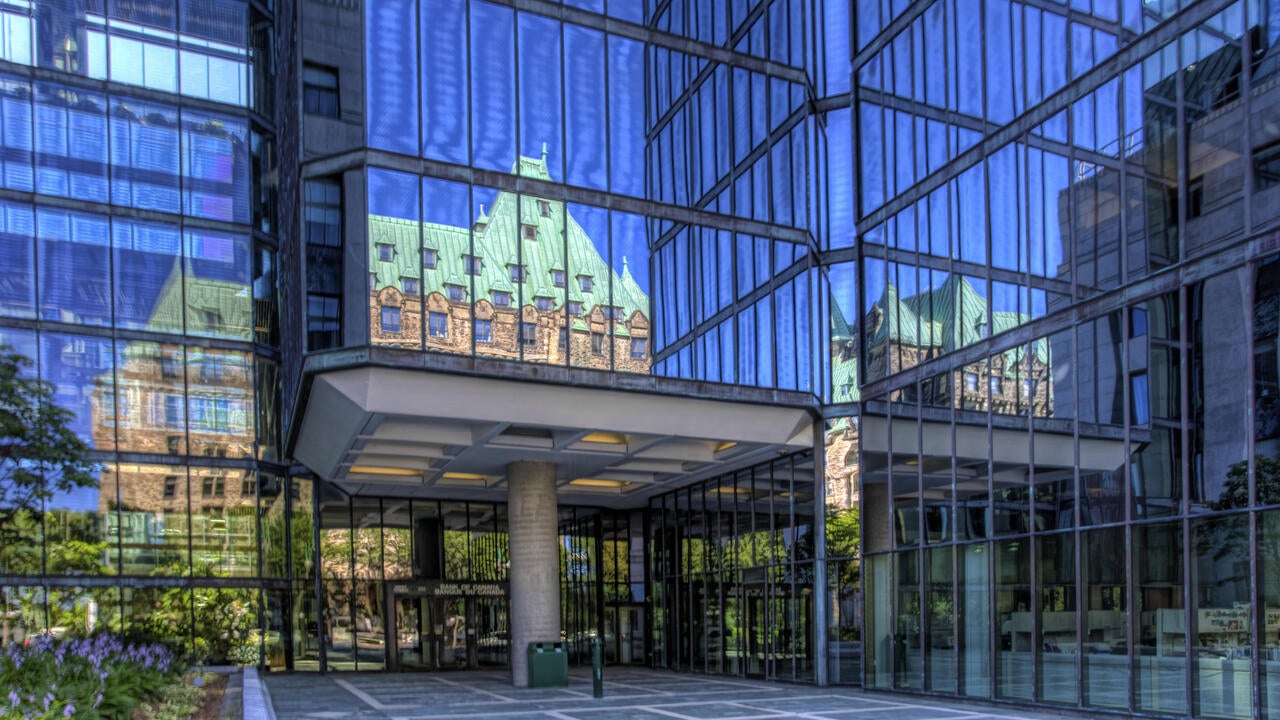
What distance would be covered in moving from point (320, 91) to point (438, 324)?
18.4 feet

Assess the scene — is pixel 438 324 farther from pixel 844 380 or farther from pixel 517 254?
pixel 844 380

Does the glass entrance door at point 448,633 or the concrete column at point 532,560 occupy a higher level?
the concrete column at point 532,560

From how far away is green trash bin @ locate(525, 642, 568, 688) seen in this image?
2638 cm

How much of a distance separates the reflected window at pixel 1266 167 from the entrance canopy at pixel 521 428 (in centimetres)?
1175

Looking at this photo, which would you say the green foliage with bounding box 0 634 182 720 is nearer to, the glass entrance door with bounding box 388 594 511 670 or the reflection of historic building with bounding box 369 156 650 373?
the reflection of historic building with bounding box 369 156 650 373

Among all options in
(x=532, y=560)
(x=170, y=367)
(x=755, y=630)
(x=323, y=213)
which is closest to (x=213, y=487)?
(x=170, y=367)

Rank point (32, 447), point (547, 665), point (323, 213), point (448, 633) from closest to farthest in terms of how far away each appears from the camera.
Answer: point (323, 213)
point (32, 447)
point (547, 665)
point (448, 633)

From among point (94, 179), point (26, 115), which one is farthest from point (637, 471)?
point (26, 115)

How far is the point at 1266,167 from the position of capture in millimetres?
15742

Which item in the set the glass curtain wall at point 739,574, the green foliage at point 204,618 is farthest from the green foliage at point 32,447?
the glass curtain wall at point 739,574

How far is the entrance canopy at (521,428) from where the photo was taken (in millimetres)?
21891

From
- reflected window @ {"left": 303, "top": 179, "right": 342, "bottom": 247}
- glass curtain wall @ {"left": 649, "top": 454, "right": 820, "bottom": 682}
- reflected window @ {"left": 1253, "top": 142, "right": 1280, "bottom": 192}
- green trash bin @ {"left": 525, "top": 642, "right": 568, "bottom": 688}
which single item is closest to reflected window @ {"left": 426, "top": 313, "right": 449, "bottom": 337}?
reflected window @ {"left": 303, "top": 179, "right": 342, "bottom": 247}

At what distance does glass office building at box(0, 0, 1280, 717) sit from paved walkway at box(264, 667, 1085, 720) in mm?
1333

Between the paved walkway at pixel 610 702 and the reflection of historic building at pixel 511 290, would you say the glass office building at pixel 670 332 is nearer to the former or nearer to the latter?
the reflection of historic building at pixel 511 290
